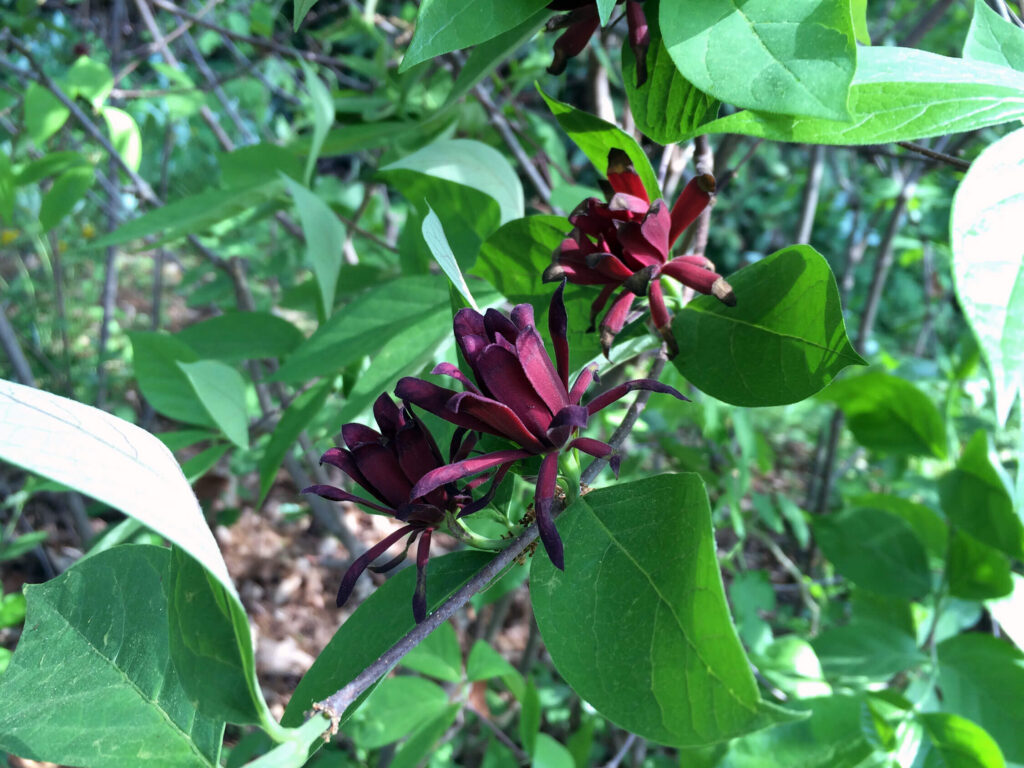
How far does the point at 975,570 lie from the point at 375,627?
2.74 feet

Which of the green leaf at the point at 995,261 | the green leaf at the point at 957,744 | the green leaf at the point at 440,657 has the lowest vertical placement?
the green leaf at the point at 440,657

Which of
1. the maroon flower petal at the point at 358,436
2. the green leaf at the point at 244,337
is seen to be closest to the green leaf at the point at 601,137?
the maroon flower petal at the point at 358,436

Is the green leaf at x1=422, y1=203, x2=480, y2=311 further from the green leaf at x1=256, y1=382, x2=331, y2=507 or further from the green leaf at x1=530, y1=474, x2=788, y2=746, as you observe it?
the green leaf at x1=256, y1=382, x2=331, y2=507

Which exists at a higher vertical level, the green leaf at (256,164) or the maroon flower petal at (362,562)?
the green leaf at (256,164)

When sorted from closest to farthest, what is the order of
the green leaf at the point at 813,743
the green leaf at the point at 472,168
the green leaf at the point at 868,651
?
1. the green leaf at the point at 472,168
2. the green leaf at the point at 813,743
3. the green leaf at the point at 868,651

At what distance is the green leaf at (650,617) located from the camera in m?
0.33

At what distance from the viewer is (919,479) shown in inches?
57.4

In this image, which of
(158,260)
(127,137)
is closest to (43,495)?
(158,260)

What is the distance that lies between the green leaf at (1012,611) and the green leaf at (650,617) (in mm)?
625

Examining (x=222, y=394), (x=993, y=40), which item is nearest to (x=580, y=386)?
(x=993, y=40)

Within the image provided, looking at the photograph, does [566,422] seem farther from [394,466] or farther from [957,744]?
[957,744]

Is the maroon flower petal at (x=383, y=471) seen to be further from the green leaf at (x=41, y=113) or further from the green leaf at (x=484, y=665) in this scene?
the green leaf at (x=41, y=113)

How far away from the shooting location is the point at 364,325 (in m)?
0.75

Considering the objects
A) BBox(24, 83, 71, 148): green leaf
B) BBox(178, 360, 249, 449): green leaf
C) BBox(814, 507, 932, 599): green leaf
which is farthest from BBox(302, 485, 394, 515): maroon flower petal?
BBox(24, 83, 71, 148): green leaf
